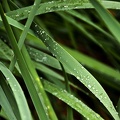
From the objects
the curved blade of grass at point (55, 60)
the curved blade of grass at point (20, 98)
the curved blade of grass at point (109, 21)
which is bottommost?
the curved blade of grass at point (20, 98)

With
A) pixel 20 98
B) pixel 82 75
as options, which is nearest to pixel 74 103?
pixel 82 75

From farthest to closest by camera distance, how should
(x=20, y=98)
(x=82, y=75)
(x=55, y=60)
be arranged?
(x=55, y=60), (x=82, y=75), (x=20, y=98)

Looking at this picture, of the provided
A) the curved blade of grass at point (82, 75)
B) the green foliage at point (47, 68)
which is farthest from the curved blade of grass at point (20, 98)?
the curved blade of grass at point (82, 75)

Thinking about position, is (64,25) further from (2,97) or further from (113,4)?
(2,97)

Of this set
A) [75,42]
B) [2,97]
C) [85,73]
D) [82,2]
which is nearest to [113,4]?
[82,2]

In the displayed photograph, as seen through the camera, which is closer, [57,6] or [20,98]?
[20,98]

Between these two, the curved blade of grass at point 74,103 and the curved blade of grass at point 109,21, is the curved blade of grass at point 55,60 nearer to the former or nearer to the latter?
the curved blade of grass at point 74,103

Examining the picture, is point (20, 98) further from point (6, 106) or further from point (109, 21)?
point (109, 21)

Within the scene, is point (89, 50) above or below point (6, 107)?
above

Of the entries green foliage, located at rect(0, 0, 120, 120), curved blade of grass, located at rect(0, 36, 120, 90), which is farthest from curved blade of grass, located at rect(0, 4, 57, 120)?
curved blade of grass, located at rect(0, 36, 120, 90)
